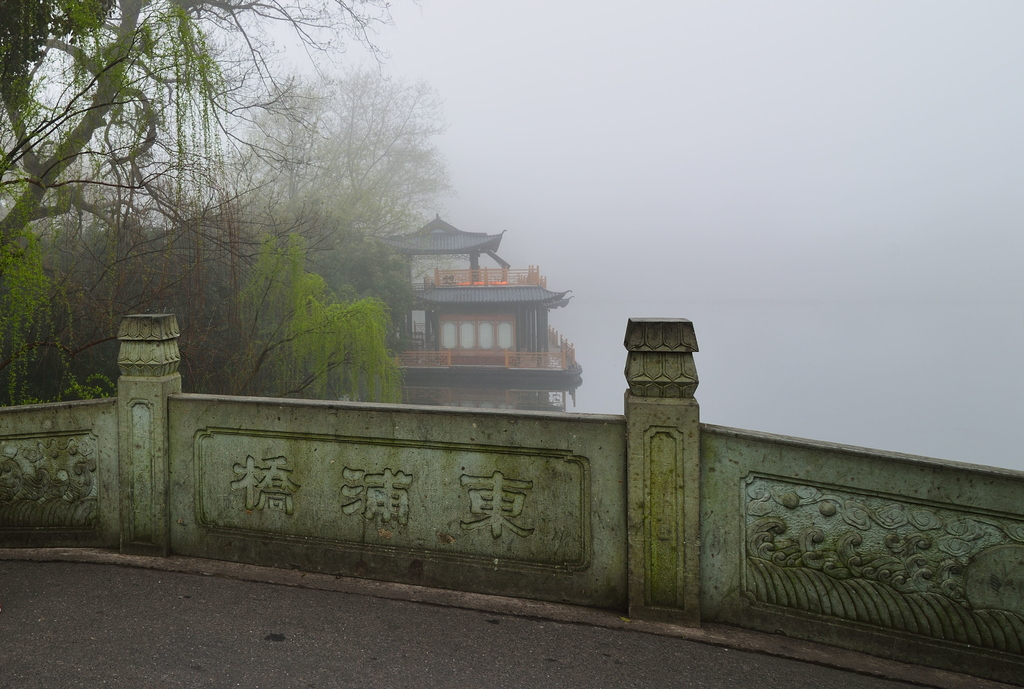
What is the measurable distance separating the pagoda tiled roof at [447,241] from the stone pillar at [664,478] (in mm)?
18729

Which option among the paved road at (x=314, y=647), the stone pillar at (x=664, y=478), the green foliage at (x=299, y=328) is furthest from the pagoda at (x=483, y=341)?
the stone pillar at (x=664, y=478)

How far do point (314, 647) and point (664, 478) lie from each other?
3.86 feet

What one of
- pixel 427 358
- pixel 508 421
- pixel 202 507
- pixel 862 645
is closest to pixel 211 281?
pixel 202 507

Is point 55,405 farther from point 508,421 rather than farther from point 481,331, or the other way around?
point 481,331

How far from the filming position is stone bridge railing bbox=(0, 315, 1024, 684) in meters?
1.79

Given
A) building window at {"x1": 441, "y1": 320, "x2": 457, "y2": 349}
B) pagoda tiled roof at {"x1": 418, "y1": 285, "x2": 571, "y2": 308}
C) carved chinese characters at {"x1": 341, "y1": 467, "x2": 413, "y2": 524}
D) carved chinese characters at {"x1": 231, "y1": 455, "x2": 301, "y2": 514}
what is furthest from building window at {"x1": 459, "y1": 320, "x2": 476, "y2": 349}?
carved chinese characters at {"x1": 341, "y1": 467, "x2": 413, "y2": 524}

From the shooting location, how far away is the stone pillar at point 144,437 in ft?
8.00

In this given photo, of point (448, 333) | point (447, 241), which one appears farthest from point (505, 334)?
point (447, 241)

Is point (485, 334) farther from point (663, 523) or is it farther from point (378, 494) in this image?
point (663, 523)

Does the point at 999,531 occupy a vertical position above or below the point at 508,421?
below

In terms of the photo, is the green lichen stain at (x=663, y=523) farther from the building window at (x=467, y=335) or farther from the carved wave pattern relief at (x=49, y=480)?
the building window at (x=467, y=335)

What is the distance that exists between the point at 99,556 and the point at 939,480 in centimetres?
297

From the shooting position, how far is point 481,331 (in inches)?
814

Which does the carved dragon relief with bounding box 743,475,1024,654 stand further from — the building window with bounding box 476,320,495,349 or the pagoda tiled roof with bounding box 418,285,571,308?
the building window with bounding box 476,320,495,349
